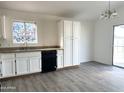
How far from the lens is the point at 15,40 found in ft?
14.4

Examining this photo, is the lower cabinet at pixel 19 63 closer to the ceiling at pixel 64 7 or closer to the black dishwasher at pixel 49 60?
the black dishwasher at pixel 49 60

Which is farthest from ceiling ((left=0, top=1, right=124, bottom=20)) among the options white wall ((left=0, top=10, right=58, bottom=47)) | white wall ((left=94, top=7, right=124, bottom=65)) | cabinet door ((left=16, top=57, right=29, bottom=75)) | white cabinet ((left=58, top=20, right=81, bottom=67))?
cabinet door ((left=16, top=57, right=29, bottom=75))

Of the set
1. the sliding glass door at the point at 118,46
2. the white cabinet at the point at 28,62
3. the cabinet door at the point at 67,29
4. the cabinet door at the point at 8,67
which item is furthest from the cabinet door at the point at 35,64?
the sliding glass door at the point at 118,46

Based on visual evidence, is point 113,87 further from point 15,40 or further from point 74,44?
point 15,40

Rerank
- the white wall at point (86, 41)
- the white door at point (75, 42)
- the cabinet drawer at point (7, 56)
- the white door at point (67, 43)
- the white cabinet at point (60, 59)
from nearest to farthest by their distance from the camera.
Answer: the cabinet drawer at point (7, 56) → the white cabinet at point (60, 59) → the white door at point (67, 43) → the white door at point (75, 42) → the white wall at point (86, 41)

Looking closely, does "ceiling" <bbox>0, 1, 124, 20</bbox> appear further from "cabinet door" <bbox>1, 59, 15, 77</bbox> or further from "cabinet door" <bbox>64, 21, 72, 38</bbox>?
"cabinet door" <bbox>1, 59, 15, 77</bbox>

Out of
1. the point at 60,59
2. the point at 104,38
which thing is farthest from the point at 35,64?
the point at 104,38

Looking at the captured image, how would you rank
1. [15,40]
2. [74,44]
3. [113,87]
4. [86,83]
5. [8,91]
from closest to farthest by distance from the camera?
[8,91] → [113,87] → [86,83] → [15,40] → [74,44]

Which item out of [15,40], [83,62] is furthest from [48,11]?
[83,62]

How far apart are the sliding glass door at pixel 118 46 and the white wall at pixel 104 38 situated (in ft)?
0.58

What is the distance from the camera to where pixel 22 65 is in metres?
3.82

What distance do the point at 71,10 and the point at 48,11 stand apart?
0.95 metres

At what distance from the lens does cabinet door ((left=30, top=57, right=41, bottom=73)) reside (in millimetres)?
4003

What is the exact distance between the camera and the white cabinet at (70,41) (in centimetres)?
466
